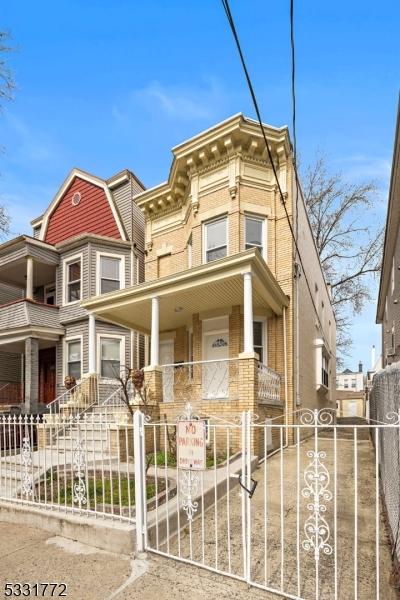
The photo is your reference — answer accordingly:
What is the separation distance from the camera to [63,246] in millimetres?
16688

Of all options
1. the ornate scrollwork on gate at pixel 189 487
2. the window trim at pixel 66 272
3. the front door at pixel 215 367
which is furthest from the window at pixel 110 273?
the ornate scrollwork on gate at pixel 189 487

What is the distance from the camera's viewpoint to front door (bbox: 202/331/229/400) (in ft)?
36.3

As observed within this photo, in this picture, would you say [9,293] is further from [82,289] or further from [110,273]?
[110,273]

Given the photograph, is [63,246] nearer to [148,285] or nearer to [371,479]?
[148,285]

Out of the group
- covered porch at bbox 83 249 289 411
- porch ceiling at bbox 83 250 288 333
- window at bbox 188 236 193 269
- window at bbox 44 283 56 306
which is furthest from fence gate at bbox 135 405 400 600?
window at bbox 44 283 56 306

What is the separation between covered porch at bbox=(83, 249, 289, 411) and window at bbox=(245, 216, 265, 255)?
6.20 feet

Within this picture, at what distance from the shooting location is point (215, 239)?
1289cm

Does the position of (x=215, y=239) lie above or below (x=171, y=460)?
above

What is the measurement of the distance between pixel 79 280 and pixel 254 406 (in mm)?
9948

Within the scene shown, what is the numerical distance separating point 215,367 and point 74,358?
7.09 metres

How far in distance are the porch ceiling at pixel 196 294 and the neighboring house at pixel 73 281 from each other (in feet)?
8.37

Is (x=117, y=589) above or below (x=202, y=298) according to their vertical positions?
below

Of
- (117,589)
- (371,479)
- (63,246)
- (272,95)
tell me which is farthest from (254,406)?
(63,246)

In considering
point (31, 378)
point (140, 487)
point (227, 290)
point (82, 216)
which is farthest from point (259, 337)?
point (82, 216)
